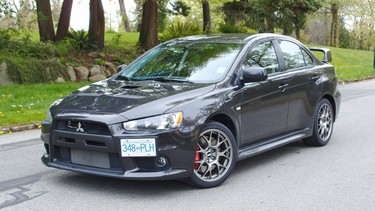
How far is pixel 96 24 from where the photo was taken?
1895 centimetres

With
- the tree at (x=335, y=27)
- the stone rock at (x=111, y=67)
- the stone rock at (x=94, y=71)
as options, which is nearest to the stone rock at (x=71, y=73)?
the stone rock at (x=94, y=71)

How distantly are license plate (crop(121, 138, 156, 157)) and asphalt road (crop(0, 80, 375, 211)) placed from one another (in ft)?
1.53

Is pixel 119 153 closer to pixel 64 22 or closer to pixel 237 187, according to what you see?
pixel 237 187

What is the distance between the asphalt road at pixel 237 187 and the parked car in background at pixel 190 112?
0.25m

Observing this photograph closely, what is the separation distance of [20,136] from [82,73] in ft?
26.0

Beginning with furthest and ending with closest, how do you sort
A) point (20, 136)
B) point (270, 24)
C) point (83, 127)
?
point (270, 24) < point (20, 136) < point (83, 127)

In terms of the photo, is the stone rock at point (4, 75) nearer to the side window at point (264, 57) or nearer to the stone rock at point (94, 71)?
the stone rock at point (94, 71)

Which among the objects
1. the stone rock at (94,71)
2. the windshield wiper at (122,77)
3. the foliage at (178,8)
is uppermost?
the foliage at (178,8)

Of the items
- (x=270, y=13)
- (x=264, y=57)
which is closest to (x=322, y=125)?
(x=264, y=57)

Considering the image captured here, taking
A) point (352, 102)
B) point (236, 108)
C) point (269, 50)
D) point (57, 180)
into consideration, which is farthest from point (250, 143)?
point (352, 102)

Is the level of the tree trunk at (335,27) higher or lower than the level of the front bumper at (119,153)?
higher

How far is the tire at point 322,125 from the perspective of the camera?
7.26m

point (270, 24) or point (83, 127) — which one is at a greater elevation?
point (270, 24)

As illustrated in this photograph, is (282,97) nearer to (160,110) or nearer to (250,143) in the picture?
(250,143)
